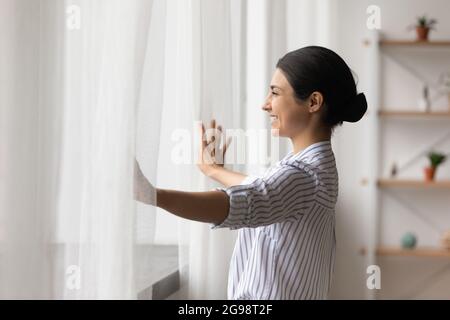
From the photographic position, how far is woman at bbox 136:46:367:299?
42.7 inches

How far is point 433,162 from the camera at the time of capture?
379 centimetres

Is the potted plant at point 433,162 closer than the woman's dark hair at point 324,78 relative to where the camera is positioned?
No

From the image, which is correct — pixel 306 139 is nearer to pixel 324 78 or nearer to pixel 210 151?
pixel 324 78

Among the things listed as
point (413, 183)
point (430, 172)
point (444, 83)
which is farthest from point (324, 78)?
point (444, 83)

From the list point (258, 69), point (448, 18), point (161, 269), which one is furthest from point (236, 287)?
point (448, 18)

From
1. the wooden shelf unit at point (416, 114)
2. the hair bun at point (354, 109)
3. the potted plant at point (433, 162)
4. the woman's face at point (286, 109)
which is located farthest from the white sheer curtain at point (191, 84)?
the potted plant at point (433, 162)

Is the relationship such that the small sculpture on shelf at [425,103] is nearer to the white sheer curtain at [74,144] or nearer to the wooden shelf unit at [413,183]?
the wooden shelf unit at [413,183]

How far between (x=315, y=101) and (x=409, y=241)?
9.04 ft

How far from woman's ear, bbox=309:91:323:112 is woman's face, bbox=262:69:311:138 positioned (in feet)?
0.03

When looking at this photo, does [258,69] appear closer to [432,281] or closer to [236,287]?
[236,287]

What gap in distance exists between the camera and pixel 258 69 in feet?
7.74

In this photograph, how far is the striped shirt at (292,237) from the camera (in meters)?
1.11

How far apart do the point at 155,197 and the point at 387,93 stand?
3.13 metres

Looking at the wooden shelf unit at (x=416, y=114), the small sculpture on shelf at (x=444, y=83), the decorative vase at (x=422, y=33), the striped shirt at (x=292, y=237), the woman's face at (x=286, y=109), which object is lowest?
the striped shirt at (x=292, y=237)
